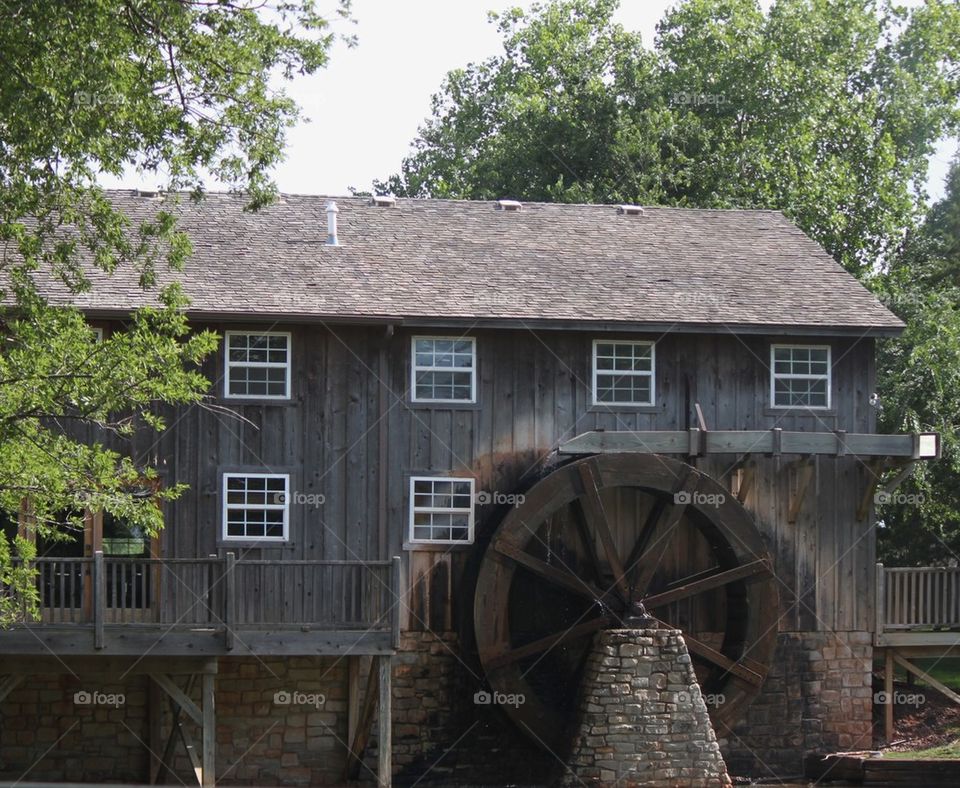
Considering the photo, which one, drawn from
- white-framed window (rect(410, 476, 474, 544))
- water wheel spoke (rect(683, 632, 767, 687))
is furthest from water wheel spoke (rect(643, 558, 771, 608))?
white-framed window (rect(410, 476, 474, 544))

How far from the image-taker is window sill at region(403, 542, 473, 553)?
20.9 meters

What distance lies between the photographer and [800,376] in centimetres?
2208

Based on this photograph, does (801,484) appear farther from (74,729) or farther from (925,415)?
(74,729)

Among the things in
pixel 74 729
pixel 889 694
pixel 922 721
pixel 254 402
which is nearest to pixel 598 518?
pixel 254 402

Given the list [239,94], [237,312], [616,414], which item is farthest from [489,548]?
[239,94]

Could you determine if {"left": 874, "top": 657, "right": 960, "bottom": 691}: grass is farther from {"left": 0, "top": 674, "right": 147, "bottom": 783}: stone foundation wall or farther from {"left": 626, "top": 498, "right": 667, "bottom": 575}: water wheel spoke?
{"left": 0, "top": 674, "right": 147, "bottom": 783}: stone foundation wall

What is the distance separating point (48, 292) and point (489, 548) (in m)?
5.86

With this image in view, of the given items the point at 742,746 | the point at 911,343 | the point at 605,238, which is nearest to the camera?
the point at 742,746

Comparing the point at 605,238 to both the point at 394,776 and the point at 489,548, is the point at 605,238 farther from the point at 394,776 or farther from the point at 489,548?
the point at 394,776

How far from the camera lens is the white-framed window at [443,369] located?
69.4ft

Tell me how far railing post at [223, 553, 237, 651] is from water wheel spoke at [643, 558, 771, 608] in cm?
523

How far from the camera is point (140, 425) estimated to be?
20.4m

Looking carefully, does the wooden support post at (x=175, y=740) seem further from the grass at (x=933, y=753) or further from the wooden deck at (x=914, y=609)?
the wooden deck at (x=914, y=609)

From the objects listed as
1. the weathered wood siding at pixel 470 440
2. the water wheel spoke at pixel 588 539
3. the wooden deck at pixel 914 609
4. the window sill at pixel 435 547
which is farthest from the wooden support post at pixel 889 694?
the window sill at pixel 435 547
